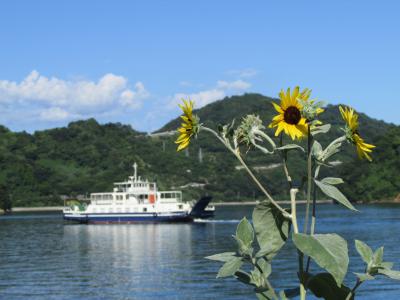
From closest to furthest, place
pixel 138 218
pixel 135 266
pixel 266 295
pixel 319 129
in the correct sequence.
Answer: pixel 319 129
pixel 266 295
pixel 135 266
pixel 138 218

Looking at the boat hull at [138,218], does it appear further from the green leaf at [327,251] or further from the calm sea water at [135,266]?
the green leaf at [327,251]

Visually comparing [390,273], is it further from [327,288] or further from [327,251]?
[327,251]

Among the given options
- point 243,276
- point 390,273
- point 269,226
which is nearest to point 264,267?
point 243,276

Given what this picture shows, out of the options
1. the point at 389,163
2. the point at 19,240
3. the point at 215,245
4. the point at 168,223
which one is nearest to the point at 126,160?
the point at 389,163

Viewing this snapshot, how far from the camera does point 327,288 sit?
336 centimetres

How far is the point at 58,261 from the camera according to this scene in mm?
42531

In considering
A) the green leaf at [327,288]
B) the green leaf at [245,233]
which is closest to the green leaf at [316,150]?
the green leaf at [245,233]

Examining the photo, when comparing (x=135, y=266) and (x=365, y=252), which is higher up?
(x=365, y=252)

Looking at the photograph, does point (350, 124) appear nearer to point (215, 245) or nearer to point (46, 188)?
point (215, 245)

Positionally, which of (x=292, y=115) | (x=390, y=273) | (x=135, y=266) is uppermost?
(x=292, y=115)

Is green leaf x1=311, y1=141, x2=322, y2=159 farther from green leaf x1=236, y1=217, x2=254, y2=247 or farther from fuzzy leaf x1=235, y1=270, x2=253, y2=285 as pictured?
fuzzy leaf x1=235, y1=270, x2=253, y2=285

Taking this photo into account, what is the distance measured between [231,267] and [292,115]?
29.1 inches

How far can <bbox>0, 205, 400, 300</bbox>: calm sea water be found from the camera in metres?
28.2

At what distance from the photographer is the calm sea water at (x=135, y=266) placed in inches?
1112
